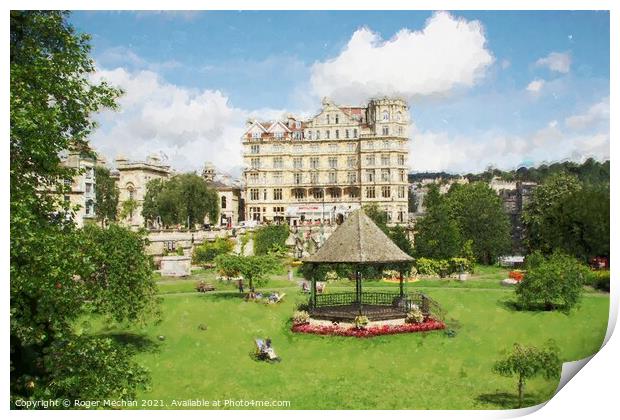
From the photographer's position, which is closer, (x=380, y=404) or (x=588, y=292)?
(x=380, y=404)

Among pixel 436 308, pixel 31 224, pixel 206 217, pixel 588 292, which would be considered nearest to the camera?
pixel 31 224

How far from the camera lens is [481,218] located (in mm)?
17391

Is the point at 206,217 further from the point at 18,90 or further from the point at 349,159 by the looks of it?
the point at 18,90

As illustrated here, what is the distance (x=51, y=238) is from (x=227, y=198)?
8.05 metres

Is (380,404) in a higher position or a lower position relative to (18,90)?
lower

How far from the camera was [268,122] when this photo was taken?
1611cm

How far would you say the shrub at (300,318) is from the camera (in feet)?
47.6

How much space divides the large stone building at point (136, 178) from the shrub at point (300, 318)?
4.43 m

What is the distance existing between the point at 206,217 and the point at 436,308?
6.82 metres

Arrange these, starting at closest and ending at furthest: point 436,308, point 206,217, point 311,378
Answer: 1. point 311,378
2. point 436,308
3. point 206,217

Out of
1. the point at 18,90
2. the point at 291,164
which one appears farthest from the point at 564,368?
the point at 18,90

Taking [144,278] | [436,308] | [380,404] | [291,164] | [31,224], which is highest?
[291,164]

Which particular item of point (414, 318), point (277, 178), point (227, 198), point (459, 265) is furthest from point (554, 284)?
point (227, 198)

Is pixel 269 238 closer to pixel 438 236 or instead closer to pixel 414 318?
pixel 438 236
